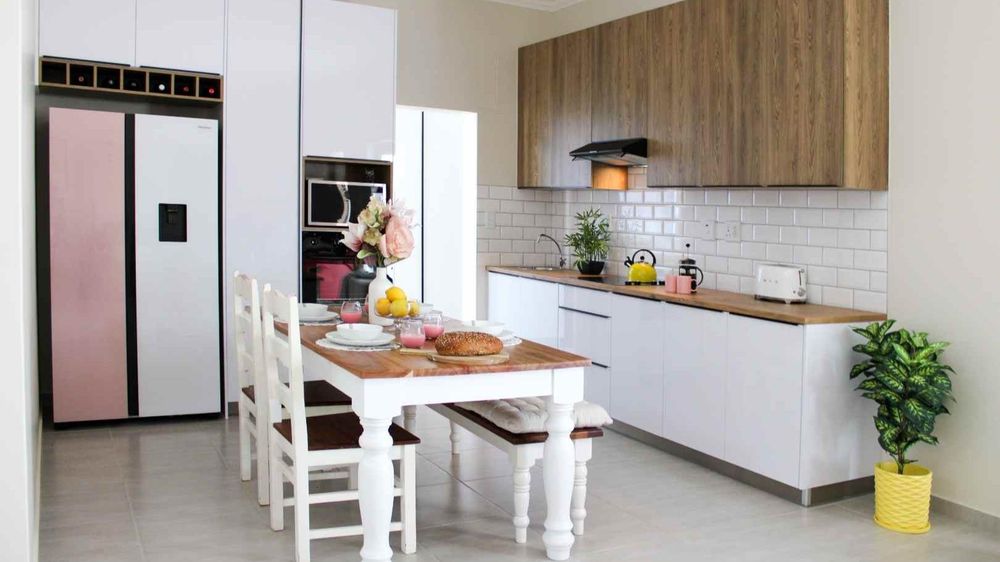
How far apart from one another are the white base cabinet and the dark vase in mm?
446

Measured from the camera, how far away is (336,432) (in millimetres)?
3480

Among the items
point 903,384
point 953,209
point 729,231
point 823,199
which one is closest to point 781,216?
point 823,199

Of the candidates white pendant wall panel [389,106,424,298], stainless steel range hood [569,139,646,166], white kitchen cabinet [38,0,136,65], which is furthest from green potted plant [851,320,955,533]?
white pendant wall panel [389,106,424,298]

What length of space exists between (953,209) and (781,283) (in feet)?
2.85

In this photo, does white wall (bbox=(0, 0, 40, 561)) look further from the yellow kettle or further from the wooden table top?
the yellow kettle

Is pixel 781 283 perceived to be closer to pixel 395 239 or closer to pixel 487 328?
pixel 487 328

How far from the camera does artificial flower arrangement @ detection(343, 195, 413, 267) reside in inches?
156

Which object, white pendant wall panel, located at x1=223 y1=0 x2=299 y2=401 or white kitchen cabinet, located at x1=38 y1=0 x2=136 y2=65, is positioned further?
white pendant wall panel, located at x1=223 y1=0 x2=299 y2=401

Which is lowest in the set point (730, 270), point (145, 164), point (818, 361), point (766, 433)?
point (766, 433)

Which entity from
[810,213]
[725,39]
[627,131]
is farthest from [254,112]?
[810,213]

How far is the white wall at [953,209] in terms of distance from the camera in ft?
12.5

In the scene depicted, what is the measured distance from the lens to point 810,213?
4672 mm

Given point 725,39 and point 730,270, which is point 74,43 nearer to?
point 725,39

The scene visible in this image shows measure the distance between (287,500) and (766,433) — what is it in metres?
2.06
